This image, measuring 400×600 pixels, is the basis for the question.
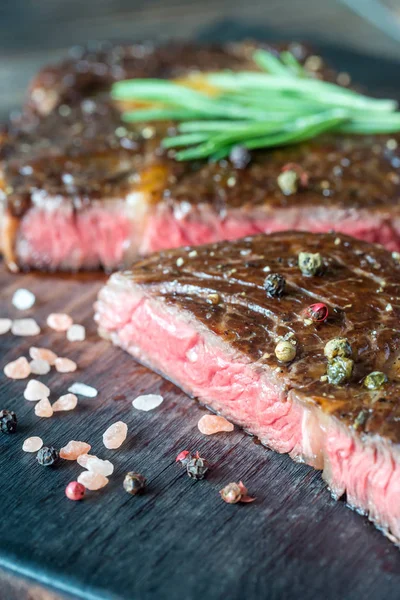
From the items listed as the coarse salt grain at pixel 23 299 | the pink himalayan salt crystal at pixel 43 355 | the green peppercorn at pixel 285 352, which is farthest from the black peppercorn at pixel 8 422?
the green peppercorn at pixel 285 352

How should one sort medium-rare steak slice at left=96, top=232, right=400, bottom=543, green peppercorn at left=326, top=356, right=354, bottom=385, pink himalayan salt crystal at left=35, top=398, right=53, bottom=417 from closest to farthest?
medium-rare steak slice at left=96, top=232, right=400, bottom=543
green peppercorn at left=326, top=356, right=354, bottom=385
pink himalayan salt crystal at left=35, top=398, right=53, bottom=417

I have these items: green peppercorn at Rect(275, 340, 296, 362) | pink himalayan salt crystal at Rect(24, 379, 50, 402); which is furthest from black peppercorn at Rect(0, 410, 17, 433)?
green peppercorn at Rect(275, 340, 296, 362)

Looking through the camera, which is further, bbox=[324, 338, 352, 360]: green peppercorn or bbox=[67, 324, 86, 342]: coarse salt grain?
bbox=[67, 324, 86, 342]: coarse salt grain

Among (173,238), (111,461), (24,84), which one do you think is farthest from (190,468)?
(24,84)

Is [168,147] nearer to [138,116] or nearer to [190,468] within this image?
[138,116]

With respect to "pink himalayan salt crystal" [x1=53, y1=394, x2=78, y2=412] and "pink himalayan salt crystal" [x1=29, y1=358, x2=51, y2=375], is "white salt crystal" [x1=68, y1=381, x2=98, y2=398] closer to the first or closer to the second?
"pink himalayan salt crystal" [x1=53, y1=394, x2=78, y2=412]
